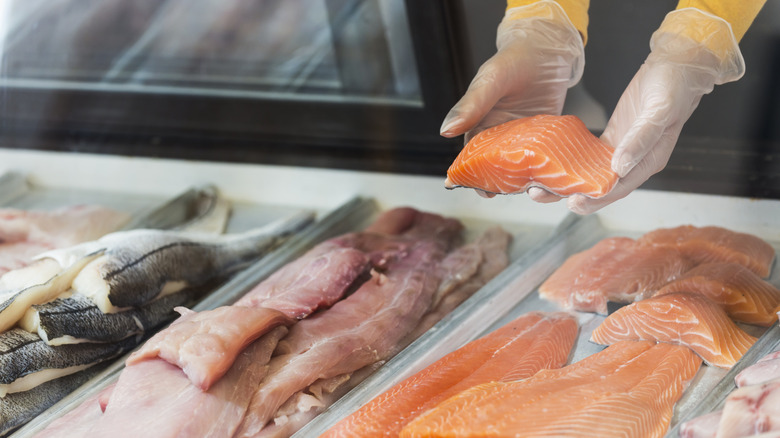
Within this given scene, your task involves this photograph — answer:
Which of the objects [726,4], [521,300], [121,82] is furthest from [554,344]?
[121,82]

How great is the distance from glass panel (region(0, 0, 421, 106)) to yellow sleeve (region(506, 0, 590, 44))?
1.06 meters

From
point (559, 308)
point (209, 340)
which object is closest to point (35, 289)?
point (209, 340)

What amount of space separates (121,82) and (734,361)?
352cm

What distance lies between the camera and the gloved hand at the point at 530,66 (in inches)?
110

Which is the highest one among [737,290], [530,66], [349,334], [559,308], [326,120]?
[530,66]

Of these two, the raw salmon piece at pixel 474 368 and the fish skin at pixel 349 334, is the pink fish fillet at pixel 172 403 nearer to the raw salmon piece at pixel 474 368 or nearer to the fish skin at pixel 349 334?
the fish skin at pixel 349 334

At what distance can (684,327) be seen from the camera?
104 inches

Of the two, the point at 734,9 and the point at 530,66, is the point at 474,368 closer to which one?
the point at 530,66

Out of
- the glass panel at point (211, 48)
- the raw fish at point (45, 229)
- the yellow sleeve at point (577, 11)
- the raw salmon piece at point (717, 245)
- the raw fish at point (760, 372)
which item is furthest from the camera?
the glass panel at point (211, 48)

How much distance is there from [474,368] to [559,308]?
0.61 metres

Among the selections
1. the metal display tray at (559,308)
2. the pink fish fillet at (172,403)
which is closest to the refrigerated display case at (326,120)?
the metal display tray at (559,308)

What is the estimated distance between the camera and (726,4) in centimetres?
266

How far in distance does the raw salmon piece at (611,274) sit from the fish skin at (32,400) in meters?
1.81

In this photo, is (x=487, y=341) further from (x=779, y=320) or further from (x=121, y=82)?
(x=121, y=82)
